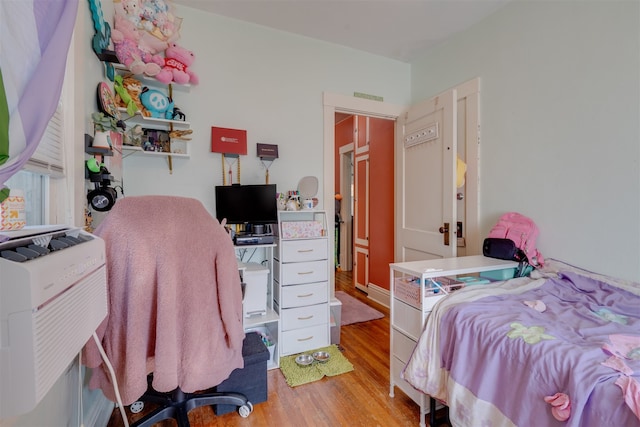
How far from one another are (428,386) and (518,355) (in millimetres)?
513

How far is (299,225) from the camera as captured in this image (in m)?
2.24

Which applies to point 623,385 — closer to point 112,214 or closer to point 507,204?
point 507,204

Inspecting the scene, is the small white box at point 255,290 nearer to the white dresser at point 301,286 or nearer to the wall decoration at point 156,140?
the white dresser at point 301,286

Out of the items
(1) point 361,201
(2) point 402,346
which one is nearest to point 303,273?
(2) point 402,346

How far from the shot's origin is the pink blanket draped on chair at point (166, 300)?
111cm

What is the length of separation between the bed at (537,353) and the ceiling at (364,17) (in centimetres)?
208

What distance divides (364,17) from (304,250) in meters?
1.96

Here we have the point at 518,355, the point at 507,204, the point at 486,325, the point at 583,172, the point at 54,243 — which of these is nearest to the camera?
the point at 54,243

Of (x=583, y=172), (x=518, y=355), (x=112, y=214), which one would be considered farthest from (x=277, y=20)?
(x=518, y=355)

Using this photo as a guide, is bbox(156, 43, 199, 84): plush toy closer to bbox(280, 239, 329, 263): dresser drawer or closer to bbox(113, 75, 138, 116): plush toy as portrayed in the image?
bbox(113, 75, 138, 116): plush toy

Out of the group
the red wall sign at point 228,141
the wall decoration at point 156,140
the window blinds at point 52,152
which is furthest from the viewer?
the red wall sign at point 228,141

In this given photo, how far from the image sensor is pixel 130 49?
184 centimetres

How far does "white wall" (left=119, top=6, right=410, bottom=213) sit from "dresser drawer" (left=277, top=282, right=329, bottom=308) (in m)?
0.91

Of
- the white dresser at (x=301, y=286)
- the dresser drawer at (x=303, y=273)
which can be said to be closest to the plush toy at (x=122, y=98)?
the white dresser at (x=301, y=286)
